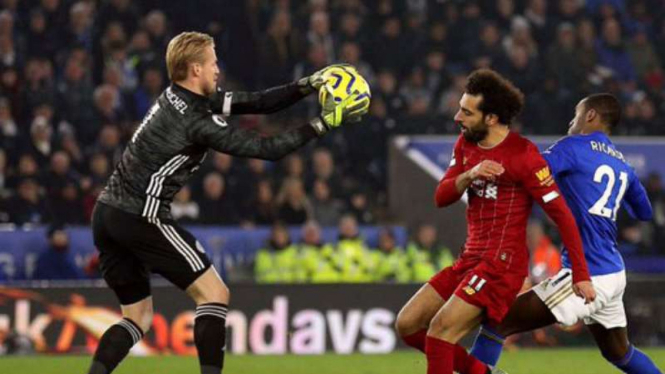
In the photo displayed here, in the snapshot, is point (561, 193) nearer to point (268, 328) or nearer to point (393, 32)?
point (268, 328)

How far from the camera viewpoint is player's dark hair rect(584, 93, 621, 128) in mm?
7488

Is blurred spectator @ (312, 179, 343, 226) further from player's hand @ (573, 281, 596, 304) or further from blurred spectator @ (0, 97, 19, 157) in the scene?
player's hand @ (573, 281, 596, 304)

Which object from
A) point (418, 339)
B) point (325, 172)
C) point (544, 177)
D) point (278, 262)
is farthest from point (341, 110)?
point (325, 172)

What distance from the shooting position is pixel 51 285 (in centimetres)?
1268

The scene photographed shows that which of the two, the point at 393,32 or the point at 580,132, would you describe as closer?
the point at 580,132

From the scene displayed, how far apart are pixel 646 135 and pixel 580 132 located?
1034 centimetres

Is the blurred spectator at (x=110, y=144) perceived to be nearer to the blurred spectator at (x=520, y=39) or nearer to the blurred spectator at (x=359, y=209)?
the blurred spectator at (x=359, y=209)

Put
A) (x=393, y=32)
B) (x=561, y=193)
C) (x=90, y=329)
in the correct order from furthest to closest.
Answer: (x=393, y=32) → (x=90, y=329) → (x=561, y=193)

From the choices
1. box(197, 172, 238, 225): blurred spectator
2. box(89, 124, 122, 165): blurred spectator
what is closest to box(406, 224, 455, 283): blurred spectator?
box(197, 172, 238, 225): blurred spectator

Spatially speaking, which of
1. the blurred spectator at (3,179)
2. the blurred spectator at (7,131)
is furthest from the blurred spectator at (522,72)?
the blurred spectator at (3,179)

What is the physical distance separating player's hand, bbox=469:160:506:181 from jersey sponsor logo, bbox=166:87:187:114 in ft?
4.91

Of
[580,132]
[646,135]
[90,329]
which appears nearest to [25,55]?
[90,329]

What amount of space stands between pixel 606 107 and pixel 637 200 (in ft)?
1.83

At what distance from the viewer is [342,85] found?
23.3 feet
